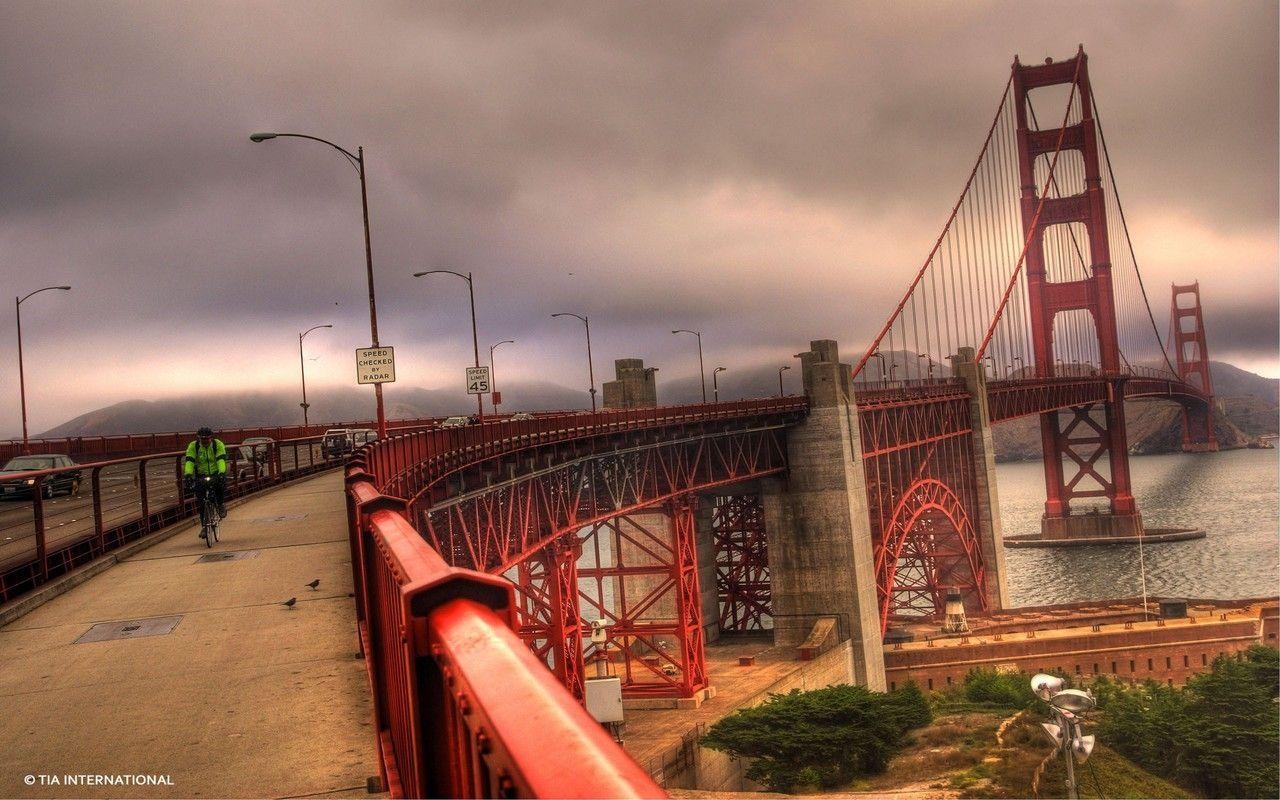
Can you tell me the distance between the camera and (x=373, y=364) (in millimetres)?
22797

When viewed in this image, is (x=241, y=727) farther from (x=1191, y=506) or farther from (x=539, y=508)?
(x=1191, y=506)

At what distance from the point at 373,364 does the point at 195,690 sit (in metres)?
14.6

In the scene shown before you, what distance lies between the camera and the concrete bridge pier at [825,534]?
4697 centimetres

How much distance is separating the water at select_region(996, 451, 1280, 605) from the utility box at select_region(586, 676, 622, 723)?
52546 millimetres

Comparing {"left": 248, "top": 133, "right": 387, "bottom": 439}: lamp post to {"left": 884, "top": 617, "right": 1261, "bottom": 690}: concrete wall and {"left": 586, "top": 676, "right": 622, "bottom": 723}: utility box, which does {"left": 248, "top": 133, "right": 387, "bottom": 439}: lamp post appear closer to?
{"left": 586, "top": 676, "right": 622, "bottom": 723}: utility box

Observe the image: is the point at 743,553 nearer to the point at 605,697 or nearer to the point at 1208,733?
the point at 1208,733

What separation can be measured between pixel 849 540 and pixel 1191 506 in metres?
84.5

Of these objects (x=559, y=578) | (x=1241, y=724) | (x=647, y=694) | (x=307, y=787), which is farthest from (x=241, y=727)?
(x=1241, y=724)

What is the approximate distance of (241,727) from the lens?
7.54 metres

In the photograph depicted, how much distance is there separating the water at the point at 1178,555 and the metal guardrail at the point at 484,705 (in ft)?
256

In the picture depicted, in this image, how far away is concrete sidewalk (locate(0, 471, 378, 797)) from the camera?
6684 mm

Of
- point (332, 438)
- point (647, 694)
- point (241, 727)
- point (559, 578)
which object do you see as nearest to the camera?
point (241, 727)

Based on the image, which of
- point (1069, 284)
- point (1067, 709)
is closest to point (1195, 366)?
point (1069, 284)

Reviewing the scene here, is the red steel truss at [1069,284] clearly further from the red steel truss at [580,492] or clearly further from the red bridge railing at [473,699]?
the red bridge railing at [473,699]
